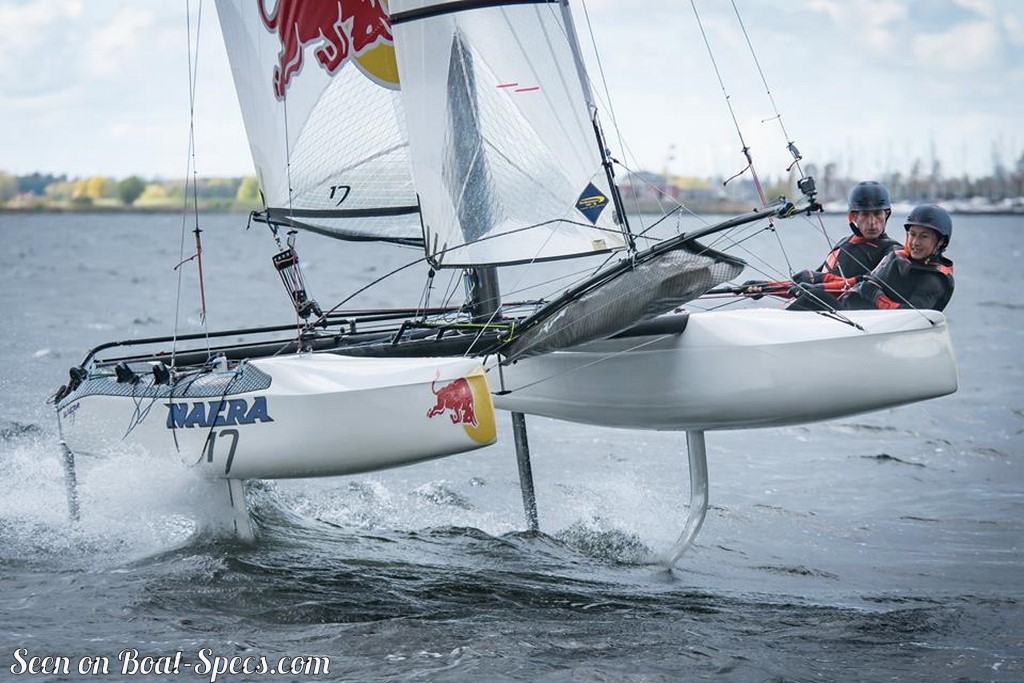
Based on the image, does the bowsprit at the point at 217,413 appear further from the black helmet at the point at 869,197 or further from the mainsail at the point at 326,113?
the black helmet at the point at 869,197

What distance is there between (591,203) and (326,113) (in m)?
1.77

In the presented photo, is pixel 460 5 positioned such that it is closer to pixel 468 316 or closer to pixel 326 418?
pixel 468 316

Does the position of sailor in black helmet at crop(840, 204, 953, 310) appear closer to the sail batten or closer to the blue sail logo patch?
the blue sail logo patch

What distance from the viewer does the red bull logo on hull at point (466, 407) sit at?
213 inches

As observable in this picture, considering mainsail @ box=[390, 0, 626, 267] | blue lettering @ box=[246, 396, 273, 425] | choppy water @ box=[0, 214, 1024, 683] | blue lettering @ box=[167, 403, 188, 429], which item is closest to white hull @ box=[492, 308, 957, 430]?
mainsail @ box=[390, 0, 626, 267]

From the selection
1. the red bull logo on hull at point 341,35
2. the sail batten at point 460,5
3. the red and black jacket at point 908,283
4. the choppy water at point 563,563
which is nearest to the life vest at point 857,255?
the red and black jacket at point 908,283

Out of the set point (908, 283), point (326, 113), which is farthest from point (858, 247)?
point (326, 113)

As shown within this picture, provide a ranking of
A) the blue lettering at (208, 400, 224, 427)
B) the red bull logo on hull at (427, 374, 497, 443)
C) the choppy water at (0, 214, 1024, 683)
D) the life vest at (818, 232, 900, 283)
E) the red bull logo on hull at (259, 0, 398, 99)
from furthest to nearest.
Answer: the red bull logo on hull at (259, 0, 398, 99)
the life vest at (818, 232, 900, 283)
the blue lettering at (208, 400, 224, 427)
the red bull logo on hull at (427, 374, 497, 443)
the choppy water at (0, 214, 1024, 683)

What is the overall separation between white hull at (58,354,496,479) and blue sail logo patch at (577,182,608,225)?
1.15 metres

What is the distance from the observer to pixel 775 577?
241 inches

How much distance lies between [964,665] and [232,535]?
328cm

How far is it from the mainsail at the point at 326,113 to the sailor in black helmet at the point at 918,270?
A: 8.42ft

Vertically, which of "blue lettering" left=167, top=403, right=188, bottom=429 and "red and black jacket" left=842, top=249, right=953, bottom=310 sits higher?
"red and black jacket" left=842, top=249, right=953, bottom=310

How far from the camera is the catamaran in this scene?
217 inches
